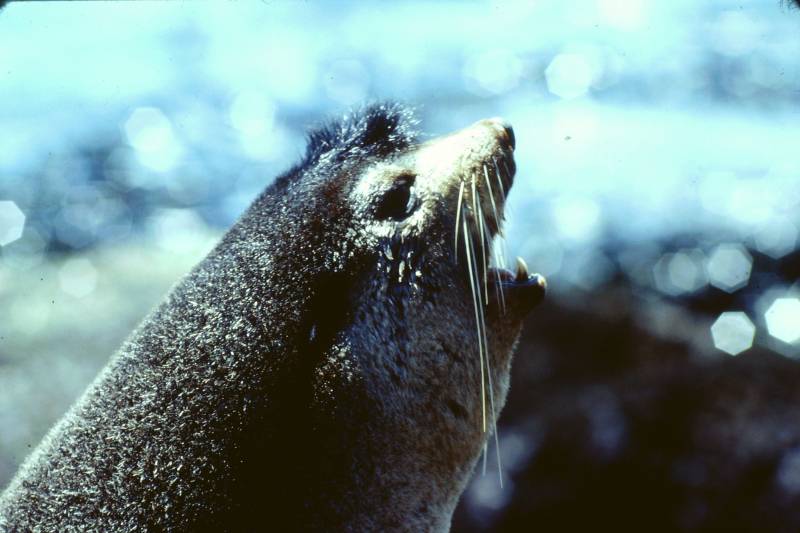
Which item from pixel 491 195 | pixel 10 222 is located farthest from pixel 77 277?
pixel 491 195

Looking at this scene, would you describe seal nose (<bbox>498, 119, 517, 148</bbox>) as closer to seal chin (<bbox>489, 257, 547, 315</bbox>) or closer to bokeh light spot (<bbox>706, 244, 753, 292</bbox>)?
seal chin (<bbox>489, 257, 547, 315</bbox>)

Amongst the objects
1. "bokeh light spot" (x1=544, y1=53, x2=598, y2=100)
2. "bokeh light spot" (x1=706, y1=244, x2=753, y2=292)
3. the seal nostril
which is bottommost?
"bokeh light spot" (x1=544, y1=53, x2=598, y2=100)

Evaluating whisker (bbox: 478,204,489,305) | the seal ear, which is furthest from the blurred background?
whisker (bbox: 478,204,489,305)

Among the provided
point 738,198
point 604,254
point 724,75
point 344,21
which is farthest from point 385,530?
point 344,21

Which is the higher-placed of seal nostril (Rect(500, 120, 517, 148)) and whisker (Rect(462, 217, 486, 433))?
seal nostril (Rect(500, 120, 517, 148))

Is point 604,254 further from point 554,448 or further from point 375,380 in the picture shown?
point 375,380

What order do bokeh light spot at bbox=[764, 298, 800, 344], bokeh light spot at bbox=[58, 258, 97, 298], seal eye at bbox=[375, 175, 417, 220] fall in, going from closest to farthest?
seal eye at bbox=[375, 175, 417, 220] < bokeh light spot at bbox=[764, 298, 800, 344] < bokeh light spot at bbox=[58, 258, 97, 298]

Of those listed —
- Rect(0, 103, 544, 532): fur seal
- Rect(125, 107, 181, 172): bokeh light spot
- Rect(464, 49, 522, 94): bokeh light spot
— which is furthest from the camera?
Rect(464, 49, 522, 94): bokeh light spot
